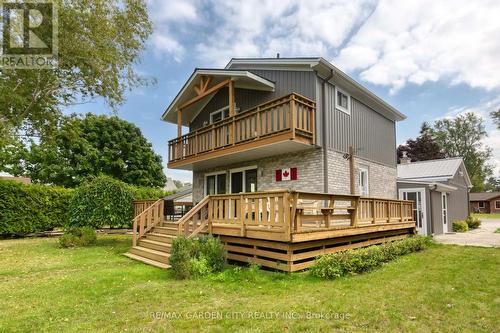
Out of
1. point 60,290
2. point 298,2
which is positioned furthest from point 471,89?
point 60,290

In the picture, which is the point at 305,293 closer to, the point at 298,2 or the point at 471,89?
the point at 298,2

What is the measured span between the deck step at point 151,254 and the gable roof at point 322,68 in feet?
25.0

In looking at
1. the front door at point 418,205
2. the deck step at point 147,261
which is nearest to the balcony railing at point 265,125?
the deck step at point 147,261

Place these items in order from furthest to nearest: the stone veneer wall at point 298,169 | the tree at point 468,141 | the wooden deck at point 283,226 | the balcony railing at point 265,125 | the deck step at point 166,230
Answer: the tree at point 468,141, the stone veneer wall at point 298,169, the deck step at point 166,230, the balcony railing at point 265,125, the wooden deck at point 283,226

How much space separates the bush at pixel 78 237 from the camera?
39.1ft

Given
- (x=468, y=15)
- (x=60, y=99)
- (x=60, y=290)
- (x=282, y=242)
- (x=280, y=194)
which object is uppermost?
(x=468, y=15)

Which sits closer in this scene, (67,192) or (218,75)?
(218,75)

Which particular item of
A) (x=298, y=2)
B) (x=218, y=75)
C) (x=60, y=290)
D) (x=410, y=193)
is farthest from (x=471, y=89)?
(x=60, y=290)

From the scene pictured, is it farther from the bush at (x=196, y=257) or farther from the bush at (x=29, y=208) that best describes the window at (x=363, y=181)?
the bush at (x=29, y=208)

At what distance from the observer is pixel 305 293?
18.7 ft

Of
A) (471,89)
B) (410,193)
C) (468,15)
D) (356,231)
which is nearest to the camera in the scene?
(356,231)

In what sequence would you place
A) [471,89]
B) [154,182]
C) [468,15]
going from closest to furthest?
[468,15] < [471,89] < [154,182]

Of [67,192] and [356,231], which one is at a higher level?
[67,192]

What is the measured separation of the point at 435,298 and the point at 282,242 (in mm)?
3106
